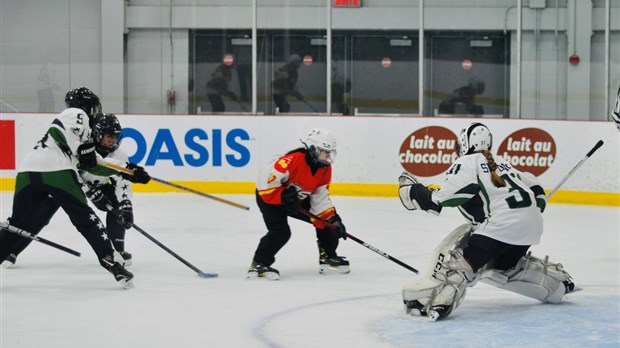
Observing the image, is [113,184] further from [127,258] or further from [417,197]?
[417,197]

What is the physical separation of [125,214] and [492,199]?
2.36 meters

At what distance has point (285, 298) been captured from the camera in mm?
5336

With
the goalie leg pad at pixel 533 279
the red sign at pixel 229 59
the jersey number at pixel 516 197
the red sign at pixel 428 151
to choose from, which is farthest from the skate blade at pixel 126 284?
the red sign at pixel 229 59

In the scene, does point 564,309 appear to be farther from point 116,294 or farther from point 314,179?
point 116,294

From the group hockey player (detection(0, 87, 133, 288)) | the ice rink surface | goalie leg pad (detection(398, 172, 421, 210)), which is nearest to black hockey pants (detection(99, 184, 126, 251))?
the ice rink surface

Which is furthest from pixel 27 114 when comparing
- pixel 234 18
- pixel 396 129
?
pixel 396 129

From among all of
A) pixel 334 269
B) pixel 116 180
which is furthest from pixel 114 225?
pixel 334 269

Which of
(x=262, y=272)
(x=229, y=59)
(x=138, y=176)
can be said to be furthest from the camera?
(x=229, y=59)

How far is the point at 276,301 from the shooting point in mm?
5246

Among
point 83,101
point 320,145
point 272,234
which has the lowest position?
point 272,234

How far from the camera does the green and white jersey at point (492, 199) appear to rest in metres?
4.79

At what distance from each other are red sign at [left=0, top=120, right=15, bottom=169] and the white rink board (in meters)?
0.05

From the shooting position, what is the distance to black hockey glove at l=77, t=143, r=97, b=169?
5.46 metres

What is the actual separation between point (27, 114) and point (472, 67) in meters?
4.82
